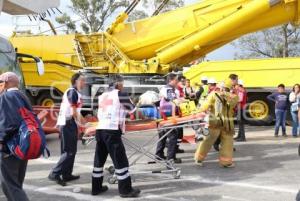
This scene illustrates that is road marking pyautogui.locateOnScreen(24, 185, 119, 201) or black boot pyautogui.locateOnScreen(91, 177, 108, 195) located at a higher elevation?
black boot pyautogui.locateOnScreen(91, 177, 108, 195)

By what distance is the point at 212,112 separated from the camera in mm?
9609

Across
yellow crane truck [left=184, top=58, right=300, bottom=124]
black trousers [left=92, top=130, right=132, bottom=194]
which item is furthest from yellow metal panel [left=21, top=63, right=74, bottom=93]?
black trousers [left=92, top=130, right=132, bottom=194]

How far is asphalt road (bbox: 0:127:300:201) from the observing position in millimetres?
7332

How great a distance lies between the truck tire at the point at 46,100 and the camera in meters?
18.2

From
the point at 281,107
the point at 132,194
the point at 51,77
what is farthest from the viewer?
the point at 51,77

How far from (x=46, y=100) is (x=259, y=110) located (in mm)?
7616

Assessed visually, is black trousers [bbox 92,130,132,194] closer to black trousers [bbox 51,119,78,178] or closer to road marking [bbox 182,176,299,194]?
black trousers [bbox 51,119,78,178]

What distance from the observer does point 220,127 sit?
9.74 meters

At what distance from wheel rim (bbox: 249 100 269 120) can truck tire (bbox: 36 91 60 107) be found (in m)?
6.94

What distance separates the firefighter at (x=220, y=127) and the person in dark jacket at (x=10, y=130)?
4.59 metres

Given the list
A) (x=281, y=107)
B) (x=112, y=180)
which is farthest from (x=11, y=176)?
(x=281, y=107)

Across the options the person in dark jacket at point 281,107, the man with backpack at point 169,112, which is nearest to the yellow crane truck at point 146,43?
the person in dark jacket at point 281,107

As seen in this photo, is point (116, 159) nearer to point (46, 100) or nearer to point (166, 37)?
point (166, 37)

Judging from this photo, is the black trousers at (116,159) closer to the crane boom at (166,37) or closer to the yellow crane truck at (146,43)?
the yellow crane truck at (146,43)
